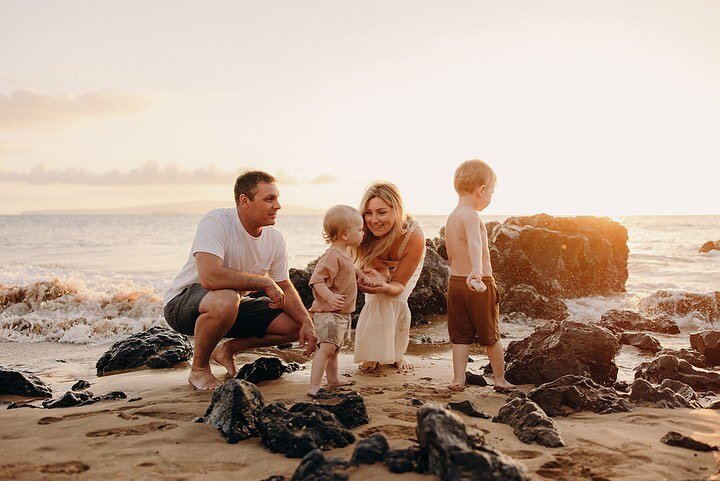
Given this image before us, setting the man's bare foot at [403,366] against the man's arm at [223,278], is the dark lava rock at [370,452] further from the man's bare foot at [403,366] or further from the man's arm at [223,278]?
the man's bare foot at [403,366]

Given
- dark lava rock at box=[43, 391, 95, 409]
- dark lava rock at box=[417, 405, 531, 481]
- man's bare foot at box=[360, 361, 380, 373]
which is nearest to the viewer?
dark lava rock at box=[417, 405, 531, 481]

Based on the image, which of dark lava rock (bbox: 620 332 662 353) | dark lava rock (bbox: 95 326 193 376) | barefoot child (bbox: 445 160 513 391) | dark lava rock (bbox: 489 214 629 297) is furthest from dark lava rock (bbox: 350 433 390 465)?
dark lava rock (bbox: 489 214 629 297)

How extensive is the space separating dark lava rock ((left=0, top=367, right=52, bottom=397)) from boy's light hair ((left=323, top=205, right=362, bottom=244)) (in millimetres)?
2894

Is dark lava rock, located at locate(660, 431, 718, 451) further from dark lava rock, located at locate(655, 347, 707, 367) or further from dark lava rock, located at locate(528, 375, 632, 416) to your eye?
dark lava rock, located at locate(655, 347, 707, 367)

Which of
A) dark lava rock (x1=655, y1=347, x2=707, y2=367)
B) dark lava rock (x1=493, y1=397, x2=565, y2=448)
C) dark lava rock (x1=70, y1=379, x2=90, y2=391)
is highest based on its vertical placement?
dark lava rock (x1=493, y1=397, x2=565, y2=448)

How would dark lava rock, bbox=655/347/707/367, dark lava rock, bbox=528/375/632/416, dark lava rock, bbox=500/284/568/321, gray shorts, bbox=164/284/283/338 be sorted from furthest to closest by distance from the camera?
dark lava rock, bbox=500/284/568/321
dark lava rock, bbox=655/347/707/367
gray shorts, bbox=164/284/283/338
dark lava rock, bbox=528/375/632/416

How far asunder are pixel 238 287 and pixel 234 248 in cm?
45

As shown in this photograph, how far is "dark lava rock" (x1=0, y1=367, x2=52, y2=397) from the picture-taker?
524 cm

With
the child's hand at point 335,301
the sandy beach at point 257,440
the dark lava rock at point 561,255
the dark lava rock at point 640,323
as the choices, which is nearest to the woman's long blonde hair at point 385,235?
the child's hand at point 335,301

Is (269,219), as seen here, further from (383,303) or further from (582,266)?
(582,266)

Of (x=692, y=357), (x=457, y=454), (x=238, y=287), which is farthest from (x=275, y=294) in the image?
(x=692, y=357)

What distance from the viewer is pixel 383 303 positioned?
613 centimetres

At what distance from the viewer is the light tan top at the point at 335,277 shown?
5234mm

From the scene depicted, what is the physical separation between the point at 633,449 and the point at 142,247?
31775 mm
